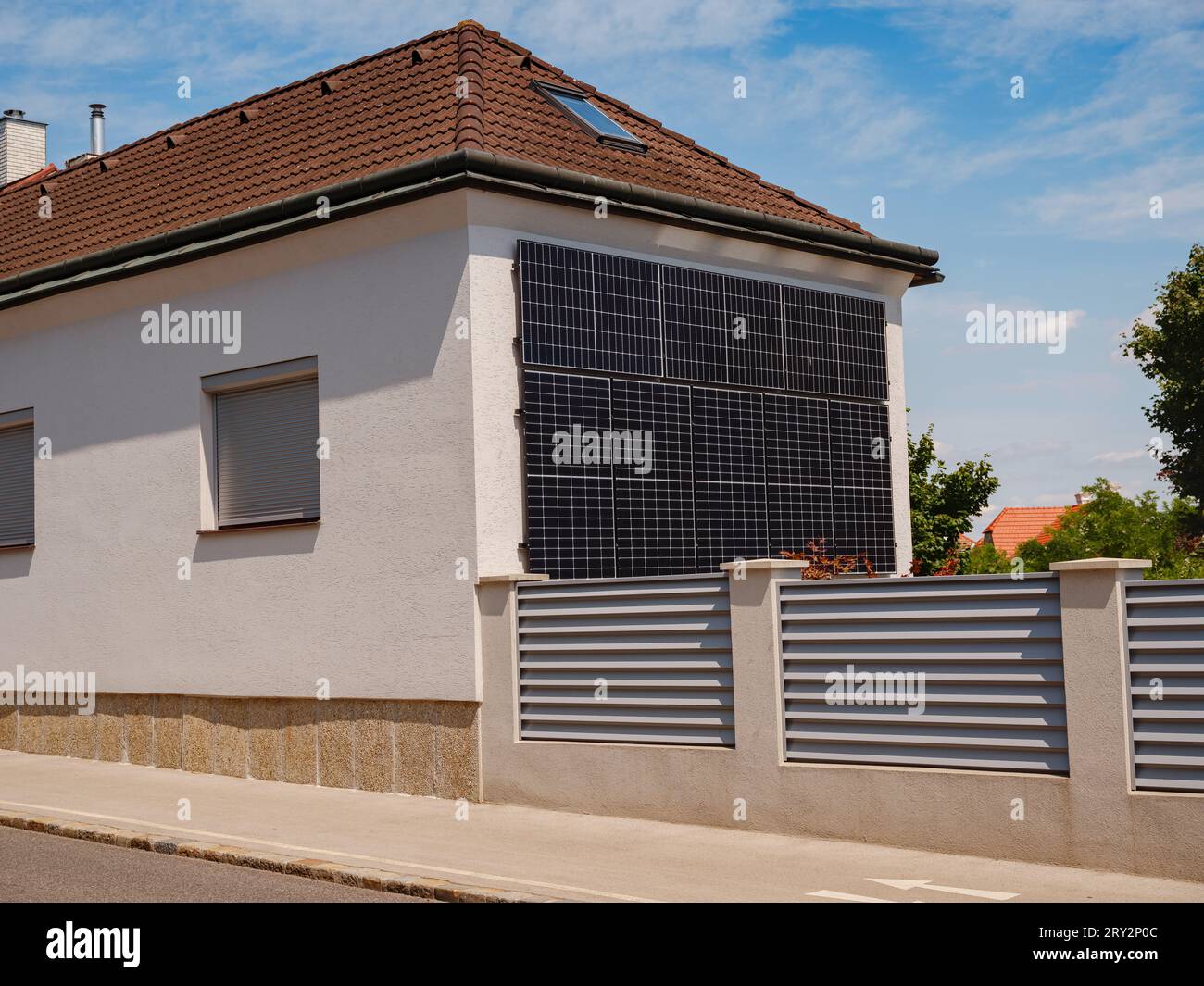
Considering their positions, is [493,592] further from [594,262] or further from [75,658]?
[75,658]

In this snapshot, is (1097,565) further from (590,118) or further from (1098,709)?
(590,118)

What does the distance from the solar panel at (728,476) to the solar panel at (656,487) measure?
0.15m

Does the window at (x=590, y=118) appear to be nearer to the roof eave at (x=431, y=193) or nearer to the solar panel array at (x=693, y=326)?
the roof eave at (x=431, y=193)

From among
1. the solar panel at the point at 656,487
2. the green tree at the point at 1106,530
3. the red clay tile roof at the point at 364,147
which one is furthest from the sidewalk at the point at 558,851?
the green tree at the point at 1106,530

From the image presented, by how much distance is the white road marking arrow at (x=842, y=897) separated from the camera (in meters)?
7.71

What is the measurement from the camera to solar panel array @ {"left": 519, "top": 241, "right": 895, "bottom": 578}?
Answer: 40.2ft

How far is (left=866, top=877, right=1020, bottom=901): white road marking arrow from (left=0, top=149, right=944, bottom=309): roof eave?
6.39 meters

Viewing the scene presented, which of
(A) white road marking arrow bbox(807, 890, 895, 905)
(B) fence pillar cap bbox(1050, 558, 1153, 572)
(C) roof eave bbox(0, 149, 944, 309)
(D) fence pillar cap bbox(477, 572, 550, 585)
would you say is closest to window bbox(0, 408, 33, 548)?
(C) roof eave bbox(0, 149, 944, 309)

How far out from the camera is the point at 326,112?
14.9 metres

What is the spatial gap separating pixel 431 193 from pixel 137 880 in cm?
578

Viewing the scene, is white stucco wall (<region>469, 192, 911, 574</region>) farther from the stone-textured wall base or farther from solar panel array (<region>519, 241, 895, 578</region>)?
the stone-textured wall base

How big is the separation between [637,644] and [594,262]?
12.2ft

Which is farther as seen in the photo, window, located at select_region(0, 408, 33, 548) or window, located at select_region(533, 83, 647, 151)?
window, located at select_region(0, 408, 33, 548)

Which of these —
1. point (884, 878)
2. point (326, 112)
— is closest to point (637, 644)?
point (884, 878)
